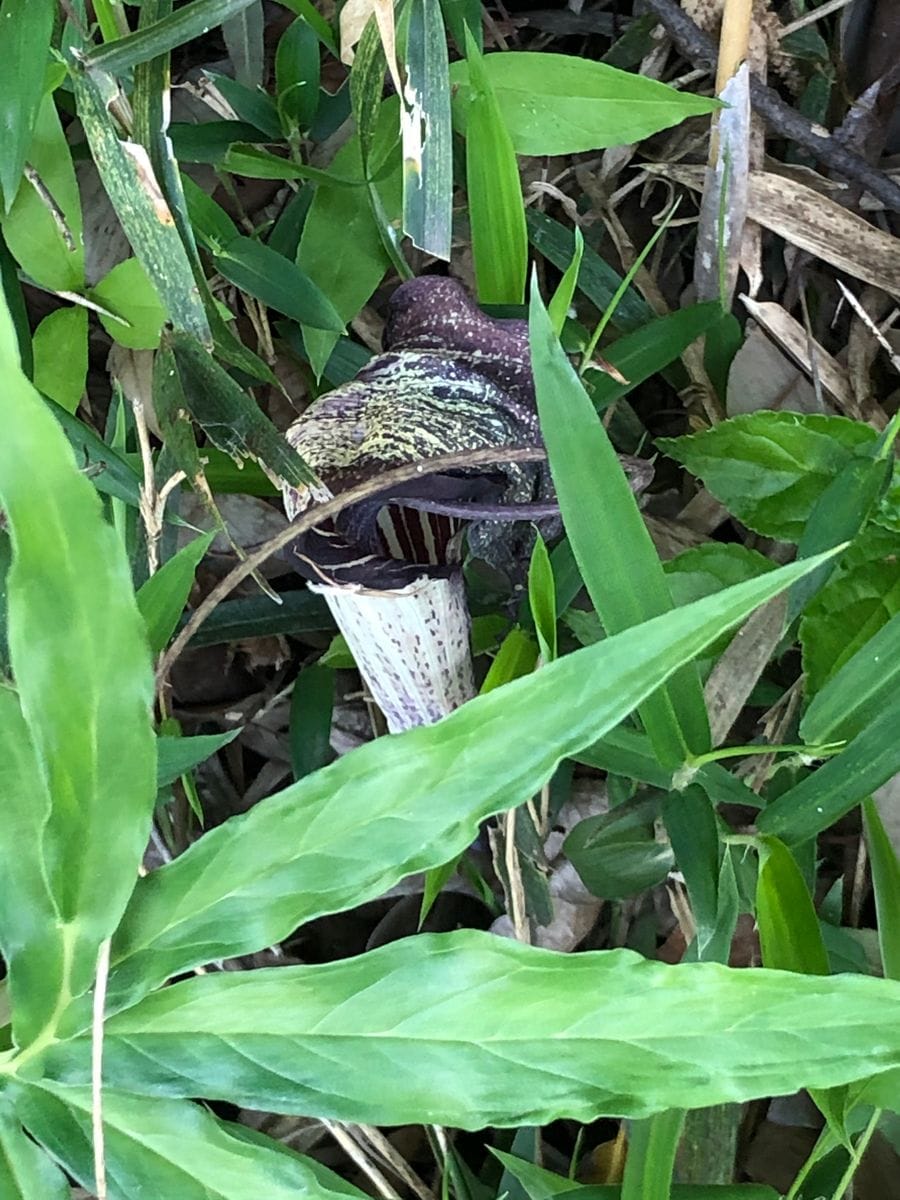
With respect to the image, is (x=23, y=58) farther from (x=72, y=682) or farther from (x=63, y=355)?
(x=72, y=682)

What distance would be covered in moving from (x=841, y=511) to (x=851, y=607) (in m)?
0.07

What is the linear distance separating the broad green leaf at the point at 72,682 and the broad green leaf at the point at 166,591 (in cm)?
21

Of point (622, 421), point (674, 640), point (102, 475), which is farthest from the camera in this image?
point (622, 421)

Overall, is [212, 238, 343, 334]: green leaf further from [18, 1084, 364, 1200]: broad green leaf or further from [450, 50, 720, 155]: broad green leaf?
[18, 1084, 364, 1200]: broad green leaf

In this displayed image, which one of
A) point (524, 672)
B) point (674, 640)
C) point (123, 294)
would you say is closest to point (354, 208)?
point (123, 294)

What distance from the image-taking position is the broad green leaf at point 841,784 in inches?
19.7

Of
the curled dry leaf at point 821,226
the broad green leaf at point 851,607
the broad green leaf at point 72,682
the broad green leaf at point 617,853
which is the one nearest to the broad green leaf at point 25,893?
the broad green leaf at point 72,682

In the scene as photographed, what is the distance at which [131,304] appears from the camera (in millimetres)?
626

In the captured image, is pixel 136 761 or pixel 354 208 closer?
pixel 136 761

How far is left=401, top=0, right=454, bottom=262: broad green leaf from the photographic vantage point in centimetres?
55

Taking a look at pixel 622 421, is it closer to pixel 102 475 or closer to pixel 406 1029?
pixel 102 475

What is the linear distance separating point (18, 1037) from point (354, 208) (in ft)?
1.67

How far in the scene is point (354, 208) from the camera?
65cm

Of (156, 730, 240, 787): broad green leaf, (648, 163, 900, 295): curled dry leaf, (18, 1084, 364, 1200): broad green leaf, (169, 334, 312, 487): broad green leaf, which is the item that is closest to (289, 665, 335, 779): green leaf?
(156, 730, 240, 787): broad green leaf
